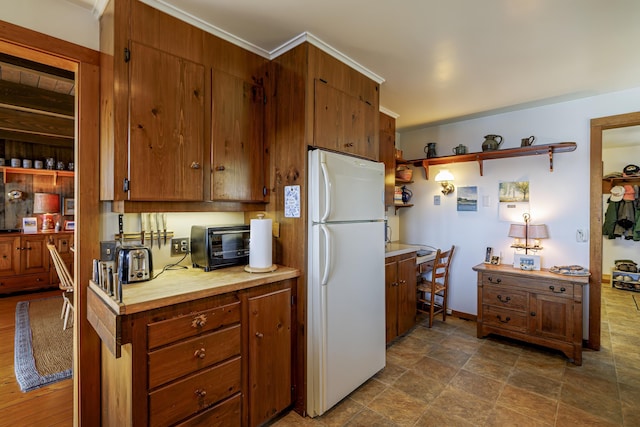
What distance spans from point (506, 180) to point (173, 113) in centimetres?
352

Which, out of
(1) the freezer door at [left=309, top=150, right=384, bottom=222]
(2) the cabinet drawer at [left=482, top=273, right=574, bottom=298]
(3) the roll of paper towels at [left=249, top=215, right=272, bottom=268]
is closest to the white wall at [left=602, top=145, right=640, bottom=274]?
(2) the cabinet drawer at [left=482, top=273, right=574, bottom=298]

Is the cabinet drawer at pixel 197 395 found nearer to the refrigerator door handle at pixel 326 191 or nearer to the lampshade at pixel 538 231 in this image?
the refrigerator door handle at pixel 326 191

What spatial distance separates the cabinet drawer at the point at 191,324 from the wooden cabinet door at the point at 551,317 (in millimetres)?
2881

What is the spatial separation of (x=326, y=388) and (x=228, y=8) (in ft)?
8.04

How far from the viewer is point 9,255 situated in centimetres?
455

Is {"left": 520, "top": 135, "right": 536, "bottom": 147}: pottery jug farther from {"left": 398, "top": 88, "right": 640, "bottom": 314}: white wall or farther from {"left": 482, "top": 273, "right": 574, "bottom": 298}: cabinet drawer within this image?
{"left": 482, "top": 273, "right": 574, "bottom": 298}: cabinet drawer

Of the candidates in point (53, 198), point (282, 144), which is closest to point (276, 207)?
point (282, 144)

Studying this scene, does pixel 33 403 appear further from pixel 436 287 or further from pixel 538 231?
pixel 538 231

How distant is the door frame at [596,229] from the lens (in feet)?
9.62

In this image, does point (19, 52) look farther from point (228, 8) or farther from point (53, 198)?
point (53, 198)

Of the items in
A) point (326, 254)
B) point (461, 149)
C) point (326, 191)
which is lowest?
point (326, 254)

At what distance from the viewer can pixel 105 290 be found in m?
1.48

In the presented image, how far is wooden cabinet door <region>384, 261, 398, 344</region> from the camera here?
2.93m

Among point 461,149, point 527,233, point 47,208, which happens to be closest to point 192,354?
point 527,233
